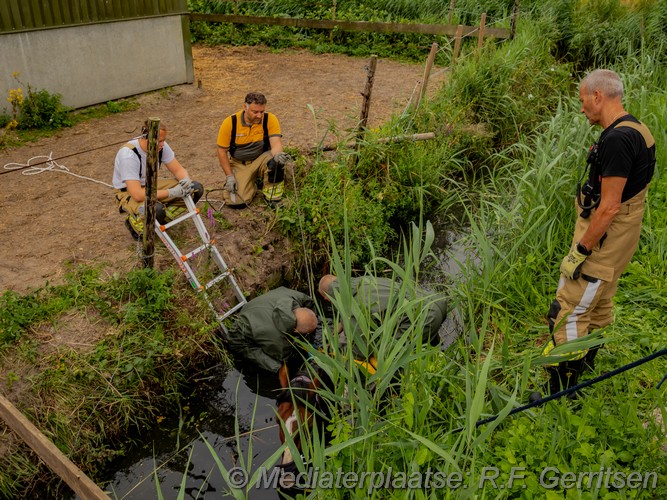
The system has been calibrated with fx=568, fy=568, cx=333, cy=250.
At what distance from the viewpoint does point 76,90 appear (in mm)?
8266

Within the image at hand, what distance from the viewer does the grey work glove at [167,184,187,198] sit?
15.4ft

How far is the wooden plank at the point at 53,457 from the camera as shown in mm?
2648

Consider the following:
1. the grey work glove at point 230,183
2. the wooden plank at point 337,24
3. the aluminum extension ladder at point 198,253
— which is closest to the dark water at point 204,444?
the aluminum extension ladder at point 198,253

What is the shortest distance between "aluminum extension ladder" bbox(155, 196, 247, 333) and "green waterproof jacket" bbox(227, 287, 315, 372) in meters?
0.18

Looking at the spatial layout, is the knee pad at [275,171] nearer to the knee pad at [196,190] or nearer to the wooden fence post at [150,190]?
the knee pad at [196,190]

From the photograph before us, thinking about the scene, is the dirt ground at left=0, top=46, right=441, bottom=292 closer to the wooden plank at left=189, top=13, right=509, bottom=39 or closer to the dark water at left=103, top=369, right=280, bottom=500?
the wooden plank at left=189, top=13, right=509, bottom=39

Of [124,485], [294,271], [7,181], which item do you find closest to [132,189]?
[294,271]

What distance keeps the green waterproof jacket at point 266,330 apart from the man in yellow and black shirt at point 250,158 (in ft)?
4.47

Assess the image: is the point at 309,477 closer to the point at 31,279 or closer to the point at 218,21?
the point at 31,279

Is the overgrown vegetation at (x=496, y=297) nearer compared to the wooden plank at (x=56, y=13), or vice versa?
the overgrown vegetation at (x=496, y=297)

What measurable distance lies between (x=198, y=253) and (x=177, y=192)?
568 millimetres

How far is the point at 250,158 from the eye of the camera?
5773 mm

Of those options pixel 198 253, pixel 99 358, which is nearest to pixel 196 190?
pixel 198 253

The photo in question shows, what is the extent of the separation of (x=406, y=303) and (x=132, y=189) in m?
2.85
